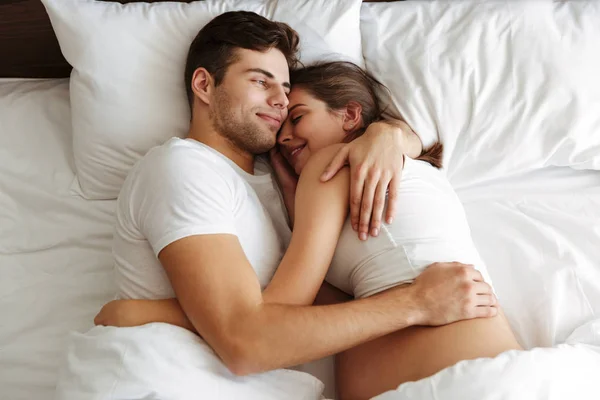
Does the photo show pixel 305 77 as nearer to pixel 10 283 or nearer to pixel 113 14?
pixel 113 14

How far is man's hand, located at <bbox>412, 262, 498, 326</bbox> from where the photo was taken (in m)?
1.06

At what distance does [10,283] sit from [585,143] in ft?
4.75

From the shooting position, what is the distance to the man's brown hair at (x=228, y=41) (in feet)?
4.51

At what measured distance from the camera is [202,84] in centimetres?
138

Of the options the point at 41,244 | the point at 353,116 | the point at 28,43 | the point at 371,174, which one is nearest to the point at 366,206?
the point at 371,174

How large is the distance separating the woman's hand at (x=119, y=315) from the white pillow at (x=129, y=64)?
0.46 m

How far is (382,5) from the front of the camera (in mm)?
1609

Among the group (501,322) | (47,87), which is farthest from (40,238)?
(501,322)

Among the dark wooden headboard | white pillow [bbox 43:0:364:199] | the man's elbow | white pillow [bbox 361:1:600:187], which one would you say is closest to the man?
the man's elbow

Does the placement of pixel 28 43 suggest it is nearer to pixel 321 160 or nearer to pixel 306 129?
pixel 306 129

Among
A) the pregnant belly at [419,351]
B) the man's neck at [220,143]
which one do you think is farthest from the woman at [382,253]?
the man's neck at [220,143]

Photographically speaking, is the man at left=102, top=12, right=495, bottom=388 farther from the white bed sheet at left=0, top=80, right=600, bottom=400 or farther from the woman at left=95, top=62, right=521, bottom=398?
the white bed sheet at left=0, top=80, right=600, bottom=400

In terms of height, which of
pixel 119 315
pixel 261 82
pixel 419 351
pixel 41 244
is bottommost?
pixel 41 244

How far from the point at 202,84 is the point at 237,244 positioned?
494mm
